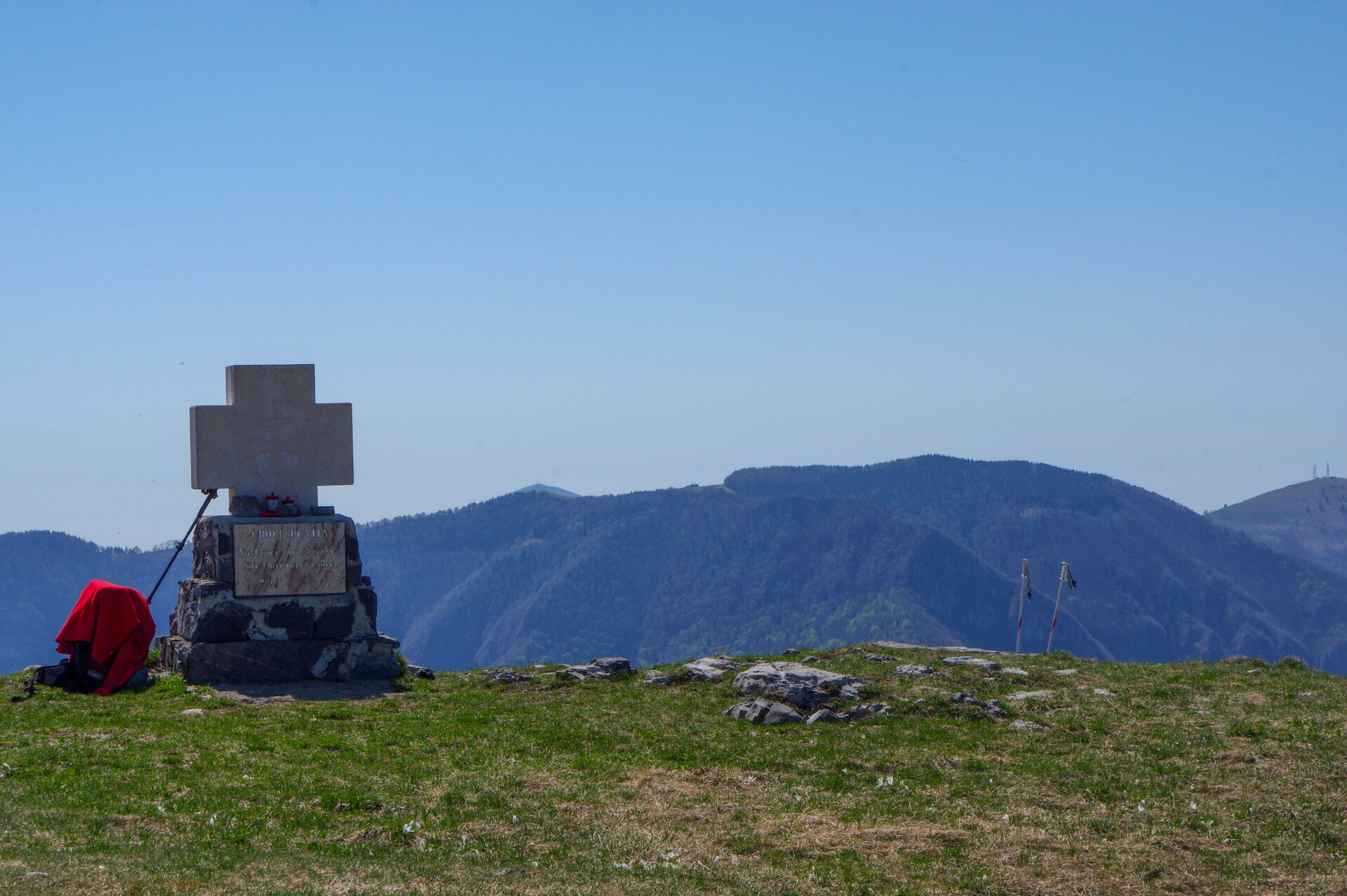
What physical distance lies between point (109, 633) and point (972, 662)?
46.4 feet

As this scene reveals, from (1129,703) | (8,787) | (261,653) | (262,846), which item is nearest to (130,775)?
(8,787)

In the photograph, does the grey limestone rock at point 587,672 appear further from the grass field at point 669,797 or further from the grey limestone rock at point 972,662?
the grey limestone rock at point 972,662

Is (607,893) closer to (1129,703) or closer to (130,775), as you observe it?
(130,775)

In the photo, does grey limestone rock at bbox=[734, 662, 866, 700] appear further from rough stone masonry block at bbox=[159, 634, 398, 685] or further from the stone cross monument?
the stone cross monument

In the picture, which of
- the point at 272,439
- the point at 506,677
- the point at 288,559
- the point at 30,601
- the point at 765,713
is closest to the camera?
the point at 765,713

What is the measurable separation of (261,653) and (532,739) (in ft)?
24.1

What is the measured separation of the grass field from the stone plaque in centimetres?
301

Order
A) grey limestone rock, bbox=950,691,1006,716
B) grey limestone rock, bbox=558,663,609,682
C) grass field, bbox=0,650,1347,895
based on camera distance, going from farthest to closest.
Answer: grey limestone rock, bbox=558,663,609,682
grey limestone rock, bbox=950,691,1006,716
grass field, bbox=0,650,1347,895

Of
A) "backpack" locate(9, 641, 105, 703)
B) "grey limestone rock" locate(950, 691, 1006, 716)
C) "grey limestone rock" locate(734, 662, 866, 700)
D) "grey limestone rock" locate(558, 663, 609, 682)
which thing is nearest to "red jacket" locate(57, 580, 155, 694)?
"backpack" locate(9, 641, 105, 703)

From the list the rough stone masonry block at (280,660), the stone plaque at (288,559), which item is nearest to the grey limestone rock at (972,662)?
the rough stone masonry block at (280,660)

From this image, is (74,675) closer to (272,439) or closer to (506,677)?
(272,439)

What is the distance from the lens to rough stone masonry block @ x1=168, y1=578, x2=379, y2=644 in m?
19.3

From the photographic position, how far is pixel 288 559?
2000 centimetres

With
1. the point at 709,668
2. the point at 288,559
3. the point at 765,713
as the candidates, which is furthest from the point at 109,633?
the point at 765,713
